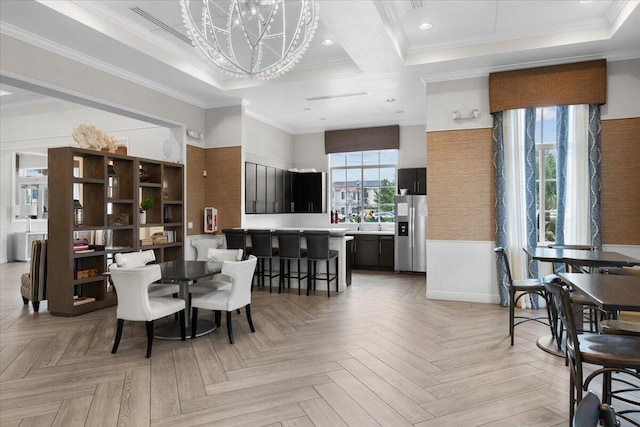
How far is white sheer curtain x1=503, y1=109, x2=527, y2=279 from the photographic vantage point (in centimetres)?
525

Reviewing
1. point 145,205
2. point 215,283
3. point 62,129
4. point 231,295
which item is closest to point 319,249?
point 215,283

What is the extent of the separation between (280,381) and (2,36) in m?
4.35

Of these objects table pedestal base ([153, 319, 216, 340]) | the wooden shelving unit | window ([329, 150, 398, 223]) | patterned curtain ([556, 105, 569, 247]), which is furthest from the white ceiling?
table pedestal base ([153, 319, 216, 340])

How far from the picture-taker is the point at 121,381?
9.90 ft

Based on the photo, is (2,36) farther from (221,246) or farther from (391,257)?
(391,257)

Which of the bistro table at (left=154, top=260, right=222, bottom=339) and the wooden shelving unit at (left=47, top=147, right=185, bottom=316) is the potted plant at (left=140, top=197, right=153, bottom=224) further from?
the bistro table at (left=154, top=260, right=222, bottom=339)

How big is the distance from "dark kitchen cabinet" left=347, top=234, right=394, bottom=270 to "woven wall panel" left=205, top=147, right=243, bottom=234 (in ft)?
9.63

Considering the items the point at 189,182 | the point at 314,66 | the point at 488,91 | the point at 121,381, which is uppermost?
the point at 314,66

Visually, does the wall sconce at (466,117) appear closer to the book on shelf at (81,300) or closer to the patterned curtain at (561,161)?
the patterned curtain at (561,161)

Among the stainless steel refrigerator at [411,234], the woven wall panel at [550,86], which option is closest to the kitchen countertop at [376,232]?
the stainless steel refrigerator at [411,234]

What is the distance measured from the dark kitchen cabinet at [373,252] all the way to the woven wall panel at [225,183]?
2.94 metres

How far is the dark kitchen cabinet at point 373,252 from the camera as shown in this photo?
8.34 metres

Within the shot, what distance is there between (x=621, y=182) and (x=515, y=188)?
3.90ft

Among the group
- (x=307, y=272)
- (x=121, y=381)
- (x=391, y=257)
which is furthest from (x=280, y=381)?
(x=391, y=257)
